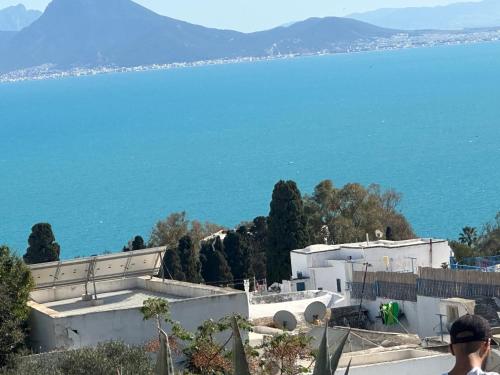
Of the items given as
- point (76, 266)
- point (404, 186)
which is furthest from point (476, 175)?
point (76, 266)

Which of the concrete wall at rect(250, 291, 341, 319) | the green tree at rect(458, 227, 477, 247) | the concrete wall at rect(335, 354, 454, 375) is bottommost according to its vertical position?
the green tree at rect(458, 227, 477, 247)

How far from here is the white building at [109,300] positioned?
555 inches

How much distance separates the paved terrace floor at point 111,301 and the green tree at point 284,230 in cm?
1339

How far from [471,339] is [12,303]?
11240mm

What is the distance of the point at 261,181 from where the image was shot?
308 feet

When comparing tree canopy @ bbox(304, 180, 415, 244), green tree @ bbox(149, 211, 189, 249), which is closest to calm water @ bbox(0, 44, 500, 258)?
green tree @ bbox(149, 211, 189, 249)

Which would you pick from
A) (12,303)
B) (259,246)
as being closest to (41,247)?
(259,246)

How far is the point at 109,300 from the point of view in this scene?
1683 cm

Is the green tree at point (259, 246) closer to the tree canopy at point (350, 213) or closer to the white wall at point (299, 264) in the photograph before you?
the tree canopy at point (350, 213)

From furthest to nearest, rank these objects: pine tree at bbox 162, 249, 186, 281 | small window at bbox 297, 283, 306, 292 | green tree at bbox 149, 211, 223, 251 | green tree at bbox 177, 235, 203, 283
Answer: green tree at bbox 149, 211, 223, 251 → green tree at bbox 177, 235, 203, 283 → pine tree at bbox 162, 249, 186, 281 → small window at bbox 297, 283, 306, 292

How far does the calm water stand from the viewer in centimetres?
7794

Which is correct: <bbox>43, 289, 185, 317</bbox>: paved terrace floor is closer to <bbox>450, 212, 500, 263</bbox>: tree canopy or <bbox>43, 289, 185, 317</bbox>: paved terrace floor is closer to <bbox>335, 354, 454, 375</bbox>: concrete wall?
<bbox>335, 354, 454, 375</bbox>: concrete wall

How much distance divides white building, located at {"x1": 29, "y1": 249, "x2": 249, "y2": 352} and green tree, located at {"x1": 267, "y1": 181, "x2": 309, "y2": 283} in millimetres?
13099

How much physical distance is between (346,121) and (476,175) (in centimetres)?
5731
